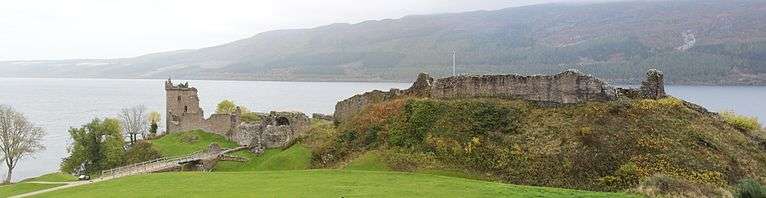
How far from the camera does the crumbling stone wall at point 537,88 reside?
3638 cm

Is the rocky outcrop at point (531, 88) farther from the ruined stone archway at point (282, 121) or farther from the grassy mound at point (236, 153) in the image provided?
the ruined stone archway at point (282, 121)

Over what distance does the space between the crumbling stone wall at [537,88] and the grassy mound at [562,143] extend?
0.64 meters

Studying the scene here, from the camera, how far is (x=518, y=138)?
3525cm

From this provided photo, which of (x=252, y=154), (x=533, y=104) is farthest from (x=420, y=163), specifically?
(x=252, y=154)

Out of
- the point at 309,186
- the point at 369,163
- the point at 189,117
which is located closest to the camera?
the point at 309,186

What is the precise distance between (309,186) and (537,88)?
49.0 feet

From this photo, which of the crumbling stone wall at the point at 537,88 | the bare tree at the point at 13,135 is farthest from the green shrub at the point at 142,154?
the crumbling stone wall at the point at 537,88

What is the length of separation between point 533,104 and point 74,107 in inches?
6696

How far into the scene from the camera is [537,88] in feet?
123

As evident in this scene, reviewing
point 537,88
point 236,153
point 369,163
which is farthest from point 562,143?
point 236,153

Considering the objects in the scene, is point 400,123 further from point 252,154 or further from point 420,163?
point 252,154

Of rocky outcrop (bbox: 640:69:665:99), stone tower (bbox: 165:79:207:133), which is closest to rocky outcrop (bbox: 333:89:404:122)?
rocky outcrop (bbox: 640:69:665:99)

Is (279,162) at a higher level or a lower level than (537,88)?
lower

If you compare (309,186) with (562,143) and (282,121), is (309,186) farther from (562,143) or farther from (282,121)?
(282,121)
